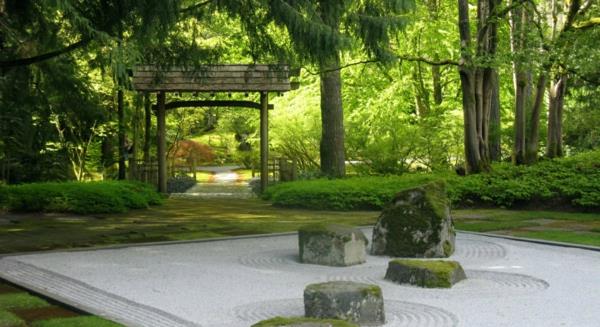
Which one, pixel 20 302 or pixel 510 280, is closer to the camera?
pixel 20 302

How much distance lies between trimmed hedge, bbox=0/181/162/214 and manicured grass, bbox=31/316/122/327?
11561 mm

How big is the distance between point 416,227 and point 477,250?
1399 mm

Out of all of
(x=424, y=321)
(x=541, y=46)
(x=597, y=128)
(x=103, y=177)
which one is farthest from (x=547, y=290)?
(x=103, y=177)

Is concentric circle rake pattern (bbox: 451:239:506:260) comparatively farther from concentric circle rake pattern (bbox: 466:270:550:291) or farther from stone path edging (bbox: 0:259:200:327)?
stone path edging (bbox: 0:259:200:327)

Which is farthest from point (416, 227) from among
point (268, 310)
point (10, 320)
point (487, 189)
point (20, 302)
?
point (487, 189)

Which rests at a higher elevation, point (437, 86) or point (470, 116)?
point (437, 86)

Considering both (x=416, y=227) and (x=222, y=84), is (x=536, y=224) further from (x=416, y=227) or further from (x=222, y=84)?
(x=222, y=84)

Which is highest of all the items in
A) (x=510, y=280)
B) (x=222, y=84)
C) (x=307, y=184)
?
(x=222, y=84)

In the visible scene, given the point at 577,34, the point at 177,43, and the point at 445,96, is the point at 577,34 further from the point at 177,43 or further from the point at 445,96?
the point at 445,96

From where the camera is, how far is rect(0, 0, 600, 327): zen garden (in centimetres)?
750

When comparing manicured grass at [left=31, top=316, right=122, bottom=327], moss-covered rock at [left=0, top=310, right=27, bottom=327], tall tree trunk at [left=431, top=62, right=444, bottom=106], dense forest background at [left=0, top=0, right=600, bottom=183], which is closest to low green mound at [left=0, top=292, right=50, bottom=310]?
moss-covered rock at [left=0, top=310, right=27, bottom=327]

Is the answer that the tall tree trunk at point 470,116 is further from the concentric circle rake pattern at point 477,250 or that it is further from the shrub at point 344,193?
the concentric circle rake pattern at point 477,250

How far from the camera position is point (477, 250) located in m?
11.4

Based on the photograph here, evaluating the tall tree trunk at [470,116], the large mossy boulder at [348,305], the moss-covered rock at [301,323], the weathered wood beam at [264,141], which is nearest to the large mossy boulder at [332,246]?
the large mossy boulder at [348,305]
